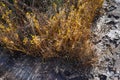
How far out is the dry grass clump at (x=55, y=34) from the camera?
8.62ft

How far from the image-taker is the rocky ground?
2.75m

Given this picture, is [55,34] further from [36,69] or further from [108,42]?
[108,42]

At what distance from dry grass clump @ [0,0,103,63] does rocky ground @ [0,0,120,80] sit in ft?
0.42

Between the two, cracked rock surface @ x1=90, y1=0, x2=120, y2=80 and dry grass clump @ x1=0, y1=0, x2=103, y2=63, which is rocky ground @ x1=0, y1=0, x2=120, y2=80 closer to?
cracked rock surface @ x1=90, y1=0, x2=120, y2=80

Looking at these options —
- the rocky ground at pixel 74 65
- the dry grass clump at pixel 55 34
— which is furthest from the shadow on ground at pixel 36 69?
the dry grass clump at pixel 55 34

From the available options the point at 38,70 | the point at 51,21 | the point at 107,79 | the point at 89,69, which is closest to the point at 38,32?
the point at 51,21

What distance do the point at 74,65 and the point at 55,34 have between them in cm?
42

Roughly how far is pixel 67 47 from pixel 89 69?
0.35 m

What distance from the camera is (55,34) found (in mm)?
2695

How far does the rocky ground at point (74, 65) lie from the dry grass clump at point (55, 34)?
13cm

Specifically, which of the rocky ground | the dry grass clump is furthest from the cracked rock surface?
the dry grass clump

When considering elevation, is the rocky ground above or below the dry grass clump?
below

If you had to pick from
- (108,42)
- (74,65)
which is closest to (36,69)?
(74,65)

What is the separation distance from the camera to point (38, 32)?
111 inches
